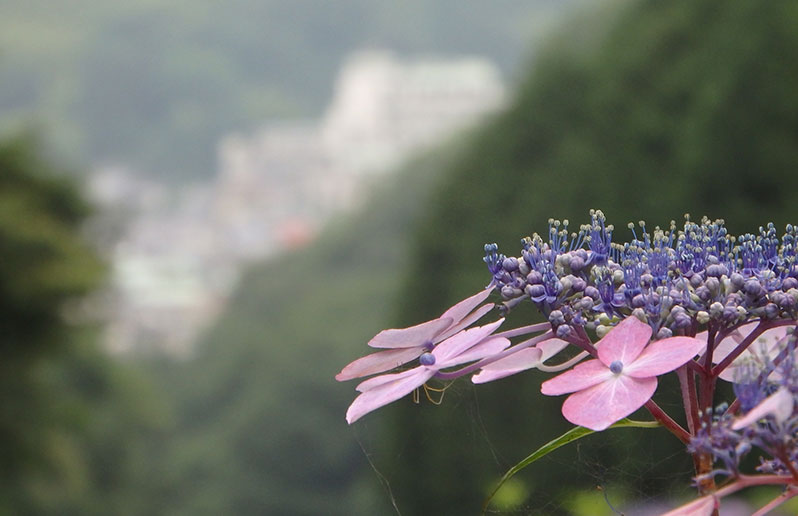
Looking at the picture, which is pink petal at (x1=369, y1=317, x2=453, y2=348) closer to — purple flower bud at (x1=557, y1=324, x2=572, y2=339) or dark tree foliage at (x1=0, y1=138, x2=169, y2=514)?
purple flower bud at (x1=557, y1=324, x2=572, y2=339)

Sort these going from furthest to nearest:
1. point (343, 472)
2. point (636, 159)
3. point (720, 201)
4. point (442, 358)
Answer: point (343, 472) < point (636, 159) < point (720, 201) < point (442, 358)

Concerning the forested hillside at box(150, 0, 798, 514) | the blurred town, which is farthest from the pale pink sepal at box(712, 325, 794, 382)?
the blurred town

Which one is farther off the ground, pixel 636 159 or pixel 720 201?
pixel 636 159

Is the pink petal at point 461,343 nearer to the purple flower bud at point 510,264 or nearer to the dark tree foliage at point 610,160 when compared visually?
the purple flower bud at point 510,264

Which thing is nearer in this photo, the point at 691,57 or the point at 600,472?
the point at 600,472

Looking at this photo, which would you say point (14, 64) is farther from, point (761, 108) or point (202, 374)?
point (761, 108)

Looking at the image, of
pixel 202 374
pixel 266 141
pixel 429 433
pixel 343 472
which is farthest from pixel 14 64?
pixel 429 433

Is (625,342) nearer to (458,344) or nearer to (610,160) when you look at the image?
(458,344)
